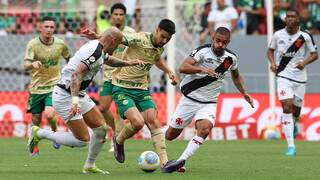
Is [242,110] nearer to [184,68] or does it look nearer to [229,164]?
[229,164]

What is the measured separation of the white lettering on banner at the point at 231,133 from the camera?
78.5 feet

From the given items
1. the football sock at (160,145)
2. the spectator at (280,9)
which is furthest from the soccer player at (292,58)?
the spectator at (280,9)

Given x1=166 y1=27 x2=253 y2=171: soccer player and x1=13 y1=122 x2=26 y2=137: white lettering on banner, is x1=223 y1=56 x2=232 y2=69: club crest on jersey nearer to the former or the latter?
x1=166 y1=27 x2=253 y2=171: soccer player

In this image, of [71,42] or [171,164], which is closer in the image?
[171,164]

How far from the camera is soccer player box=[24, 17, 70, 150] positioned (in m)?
18.6

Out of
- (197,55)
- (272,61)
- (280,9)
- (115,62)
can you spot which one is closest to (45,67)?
(272,61)

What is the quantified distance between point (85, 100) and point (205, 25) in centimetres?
1247

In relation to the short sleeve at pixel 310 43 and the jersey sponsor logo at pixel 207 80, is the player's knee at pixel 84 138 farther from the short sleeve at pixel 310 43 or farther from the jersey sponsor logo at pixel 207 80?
the short sleeve at pixel 310 43

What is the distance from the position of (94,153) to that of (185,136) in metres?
11.0

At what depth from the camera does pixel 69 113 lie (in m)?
12.6

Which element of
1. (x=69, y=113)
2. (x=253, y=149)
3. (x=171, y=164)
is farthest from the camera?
(x=253, y=149)

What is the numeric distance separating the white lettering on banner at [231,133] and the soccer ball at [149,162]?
1043 centimetres

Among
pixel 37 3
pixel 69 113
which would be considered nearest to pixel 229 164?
pixel 69 113

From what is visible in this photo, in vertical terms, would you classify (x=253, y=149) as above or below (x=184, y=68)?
below
